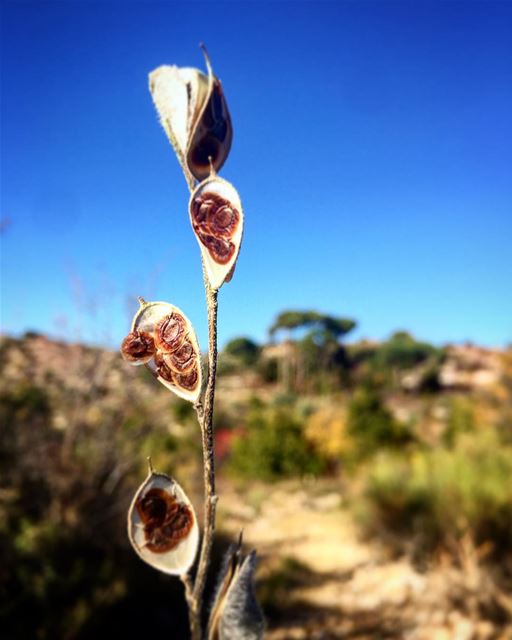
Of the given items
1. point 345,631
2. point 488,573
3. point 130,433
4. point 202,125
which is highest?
point 130,433

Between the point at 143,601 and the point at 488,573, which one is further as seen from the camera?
the point at 488,573

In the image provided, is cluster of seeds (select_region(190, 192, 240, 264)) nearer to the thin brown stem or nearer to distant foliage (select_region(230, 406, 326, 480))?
the thin brown stem

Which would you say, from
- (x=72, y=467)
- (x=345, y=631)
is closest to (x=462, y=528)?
(x=345, y=631)

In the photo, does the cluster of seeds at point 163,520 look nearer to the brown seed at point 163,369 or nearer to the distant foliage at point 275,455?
the brown seed at point 163,369

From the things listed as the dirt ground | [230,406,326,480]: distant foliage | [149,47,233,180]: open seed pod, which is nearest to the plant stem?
[149,47,233,180]: open seed pod

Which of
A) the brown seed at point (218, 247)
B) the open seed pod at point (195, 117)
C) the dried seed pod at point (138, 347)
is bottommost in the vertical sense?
the dried seed pod at point (138, 347)

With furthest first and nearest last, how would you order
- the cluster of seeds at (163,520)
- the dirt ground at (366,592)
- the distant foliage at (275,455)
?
the distant foliage at (275,455), the dirt ground at (366,592), the cluster of seeds at (163,520)

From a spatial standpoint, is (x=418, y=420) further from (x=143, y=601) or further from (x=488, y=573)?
(x=143, y=601)

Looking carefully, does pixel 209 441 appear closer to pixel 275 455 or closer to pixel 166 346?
pixel 166 346

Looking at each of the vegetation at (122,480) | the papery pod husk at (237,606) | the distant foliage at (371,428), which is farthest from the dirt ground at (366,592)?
the papery pod husk at (237,606)
